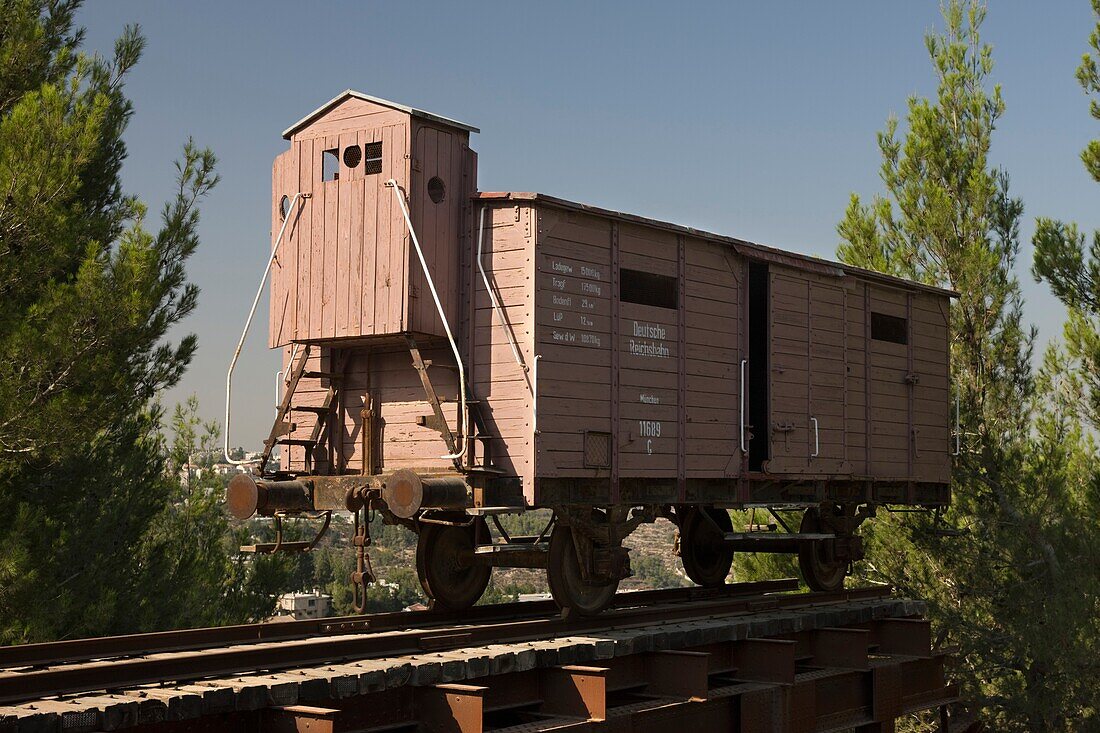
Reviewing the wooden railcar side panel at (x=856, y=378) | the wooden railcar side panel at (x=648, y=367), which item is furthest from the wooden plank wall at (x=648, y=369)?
the wooden railcar side panel at (x=856, y=378)

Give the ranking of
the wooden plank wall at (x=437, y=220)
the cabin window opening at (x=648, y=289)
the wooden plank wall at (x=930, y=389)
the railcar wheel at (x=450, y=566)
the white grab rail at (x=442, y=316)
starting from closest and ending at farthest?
the white grab rail at (x=442, y=316)
the wooden plank wall at (x=437, y=220)
the cabin window opening at (x=648, y=289)
the railcar wheel at (x=450, y=566)
the wooden plank wall at (x=930, y=389)

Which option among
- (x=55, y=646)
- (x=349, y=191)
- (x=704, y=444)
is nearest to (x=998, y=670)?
(x=704, y=444)

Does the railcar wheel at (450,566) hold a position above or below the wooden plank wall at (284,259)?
below

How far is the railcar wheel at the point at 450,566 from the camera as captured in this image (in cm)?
1262

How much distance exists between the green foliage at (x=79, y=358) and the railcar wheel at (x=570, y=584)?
623 cm

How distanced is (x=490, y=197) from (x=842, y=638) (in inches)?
230

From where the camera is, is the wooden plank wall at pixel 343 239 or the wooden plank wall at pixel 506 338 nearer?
the wooden plank wall at pixel 506 338

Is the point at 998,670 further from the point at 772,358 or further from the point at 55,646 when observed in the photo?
the point at 55,646

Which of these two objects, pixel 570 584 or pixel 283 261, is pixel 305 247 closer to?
pixel 283 261

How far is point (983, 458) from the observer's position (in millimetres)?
20359

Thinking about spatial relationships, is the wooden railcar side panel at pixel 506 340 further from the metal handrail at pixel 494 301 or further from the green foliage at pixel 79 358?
the green foliage at pixel 79 358

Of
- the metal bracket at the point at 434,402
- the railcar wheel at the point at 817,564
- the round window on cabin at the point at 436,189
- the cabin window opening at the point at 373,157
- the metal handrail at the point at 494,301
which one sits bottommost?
the railcar wheel at the point at 817,564

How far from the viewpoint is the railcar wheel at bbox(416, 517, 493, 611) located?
12.6 metres

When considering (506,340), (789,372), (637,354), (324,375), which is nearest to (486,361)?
(506,340)
